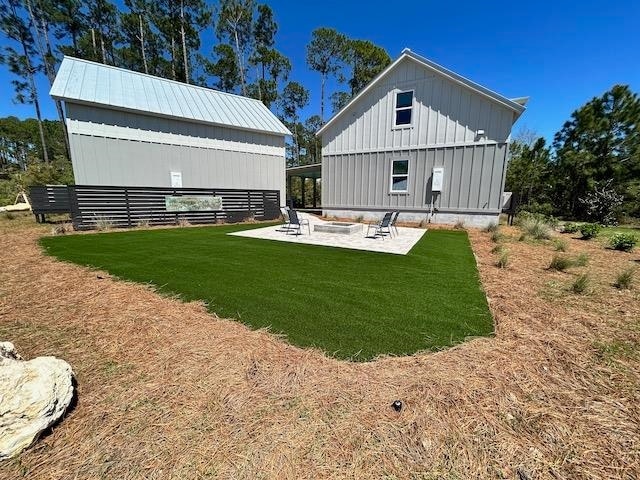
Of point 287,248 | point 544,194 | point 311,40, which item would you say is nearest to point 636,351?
point 287,248

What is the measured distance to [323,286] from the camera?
4594 millimetres

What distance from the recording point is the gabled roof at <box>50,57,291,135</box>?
11438 millimetres

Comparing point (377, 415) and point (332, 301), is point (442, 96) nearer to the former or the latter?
point (332, 301)

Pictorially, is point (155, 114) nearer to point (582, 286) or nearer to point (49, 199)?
point (49, 199)

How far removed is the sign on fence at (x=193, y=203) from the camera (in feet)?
39.4

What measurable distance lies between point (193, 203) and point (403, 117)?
433 inches

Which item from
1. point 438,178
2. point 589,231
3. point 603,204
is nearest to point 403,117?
point 438,178

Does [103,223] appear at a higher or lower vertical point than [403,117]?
lower

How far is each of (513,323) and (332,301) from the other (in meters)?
2.36

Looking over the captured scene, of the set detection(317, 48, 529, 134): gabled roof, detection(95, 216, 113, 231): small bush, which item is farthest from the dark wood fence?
detection(317, 48, 529, 134): gabled roof

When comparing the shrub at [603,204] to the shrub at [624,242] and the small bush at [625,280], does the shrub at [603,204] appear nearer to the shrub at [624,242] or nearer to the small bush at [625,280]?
the shrub at [624,242]

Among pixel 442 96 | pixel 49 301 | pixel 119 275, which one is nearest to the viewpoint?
pixel 49 301

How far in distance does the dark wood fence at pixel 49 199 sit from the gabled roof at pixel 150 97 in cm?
366

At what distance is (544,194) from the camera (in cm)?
2017
